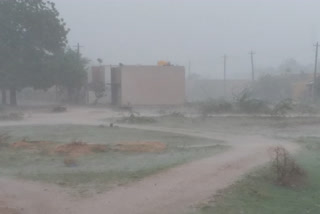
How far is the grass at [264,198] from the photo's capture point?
11539 mm

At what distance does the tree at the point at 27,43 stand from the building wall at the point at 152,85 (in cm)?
717

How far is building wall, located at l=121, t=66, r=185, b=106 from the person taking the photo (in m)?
56.3

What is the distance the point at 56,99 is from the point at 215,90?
88.6 ft

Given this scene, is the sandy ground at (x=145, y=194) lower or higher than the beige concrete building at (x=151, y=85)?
lower

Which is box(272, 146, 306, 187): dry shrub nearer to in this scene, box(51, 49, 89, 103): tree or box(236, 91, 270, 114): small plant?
box(236, 91, 270, 114): small plant

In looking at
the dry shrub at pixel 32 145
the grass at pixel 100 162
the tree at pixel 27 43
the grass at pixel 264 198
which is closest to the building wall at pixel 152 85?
the tree at pixel 27 43

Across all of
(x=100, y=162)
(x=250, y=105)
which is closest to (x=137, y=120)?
(x=250, y=105)

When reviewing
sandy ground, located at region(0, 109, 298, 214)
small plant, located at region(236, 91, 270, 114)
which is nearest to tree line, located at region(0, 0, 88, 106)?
small plant, located at region(236, 91, 270, 114)

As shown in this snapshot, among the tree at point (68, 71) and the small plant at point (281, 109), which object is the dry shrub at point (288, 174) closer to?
the small plant at point (281, 109)

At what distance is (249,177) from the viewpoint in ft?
48.2

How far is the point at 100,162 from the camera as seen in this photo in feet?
57.1

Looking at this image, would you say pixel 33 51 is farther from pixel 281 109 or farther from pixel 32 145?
pixel 32 145

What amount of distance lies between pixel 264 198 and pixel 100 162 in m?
6.10

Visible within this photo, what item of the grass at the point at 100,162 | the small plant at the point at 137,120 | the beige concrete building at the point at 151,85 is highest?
the beige concrete building at the point at 151,85
